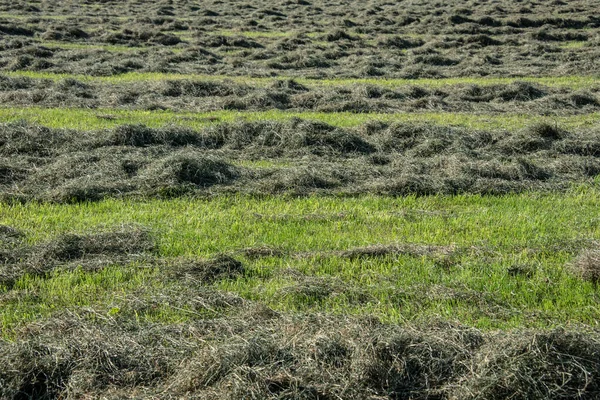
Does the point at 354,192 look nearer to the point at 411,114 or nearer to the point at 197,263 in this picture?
the point at 197,263

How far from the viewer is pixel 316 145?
12.5 meters

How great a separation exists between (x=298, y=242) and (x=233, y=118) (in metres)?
7.94

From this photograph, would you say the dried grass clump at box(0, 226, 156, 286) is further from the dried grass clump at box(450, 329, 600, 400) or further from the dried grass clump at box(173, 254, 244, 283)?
the dried grass clump at box(450, 329, 600, 400)

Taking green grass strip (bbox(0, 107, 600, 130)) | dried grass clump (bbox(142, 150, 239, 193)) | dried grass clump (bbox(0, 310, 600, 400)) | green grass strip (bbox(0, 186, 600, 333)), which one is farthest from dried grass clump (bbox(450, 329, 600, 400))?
green grass strip (bbox(0, 107, 600, 130))

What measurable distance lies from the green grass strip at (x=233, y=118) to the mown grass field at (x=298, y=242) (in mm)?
112

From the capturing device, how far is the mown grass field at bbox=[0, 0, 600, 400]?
4.75 meters

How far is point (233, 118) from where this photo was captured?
15.4m

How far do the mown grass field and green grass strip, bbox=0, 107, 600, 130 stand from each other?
11 centimetres

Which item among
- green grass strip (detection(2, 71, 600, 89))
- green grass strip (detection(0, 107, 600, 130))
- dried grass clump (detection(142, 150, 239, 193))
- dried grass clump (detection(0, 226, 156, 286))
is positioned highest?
dried grass clump (detection(0, 226, 156, 286))

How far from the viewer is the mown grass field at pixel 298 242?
4754mm

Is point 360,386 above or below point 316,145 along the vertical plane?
above

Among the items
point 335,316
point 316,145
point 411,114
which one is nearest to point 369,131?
point 316,145

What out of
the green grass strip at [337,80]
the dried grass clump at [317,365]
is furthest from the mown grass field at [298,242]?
the green grass strip at [337,80]

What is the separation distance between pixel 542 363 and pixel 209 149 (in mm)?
8906
